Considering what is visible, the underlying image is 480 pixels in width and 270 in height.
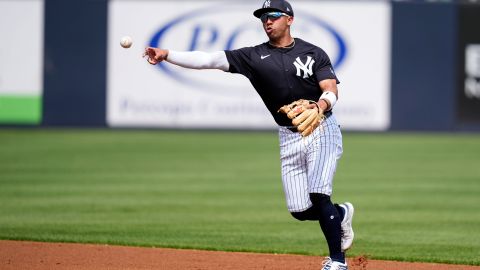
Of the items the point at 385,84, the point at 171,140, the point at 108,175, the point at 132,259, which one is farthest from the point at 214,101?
the point at 132,259

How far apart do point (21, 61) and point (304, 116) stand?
48.3 feet

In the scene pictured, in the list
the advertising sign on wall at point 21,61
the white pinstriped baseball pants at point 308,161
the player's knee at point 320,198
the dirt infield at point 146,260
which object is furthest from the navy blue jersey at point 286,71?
the advertising sign on wall at point 21,61

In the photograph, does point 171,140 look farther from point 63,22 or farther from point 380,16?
point 380,16

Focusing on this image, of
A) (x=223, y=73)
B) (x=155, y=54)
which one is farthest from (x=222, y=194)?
(x=223, y=73)

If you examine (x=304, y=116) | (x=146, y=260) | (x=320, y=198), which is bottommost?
(x=146, y=260)

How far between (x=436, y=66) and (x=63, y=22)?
24.5 feet

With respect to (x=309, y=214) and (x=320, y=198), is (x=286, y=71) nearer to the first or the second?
(x=320, y=198)

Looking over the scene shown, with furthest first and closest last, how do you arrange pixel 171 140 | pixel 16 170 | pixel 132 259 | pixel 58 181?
pixel 171 140 → pixel 16 170 → pixel 58 181 → pixel 132 259

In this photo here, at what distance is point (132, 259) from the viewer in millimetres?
7695

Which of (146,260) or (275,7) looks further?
(146,260)

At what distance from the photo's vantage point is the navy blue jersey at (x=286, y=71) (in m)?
6.69

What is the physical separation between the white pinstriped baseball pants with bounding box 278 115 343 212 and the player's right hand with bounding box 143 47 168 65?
932 millimetres

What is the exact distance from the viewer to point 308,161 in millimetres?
6715

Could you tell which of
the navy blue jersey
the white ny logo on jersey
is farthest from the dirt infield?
the white ny logo on jersey
